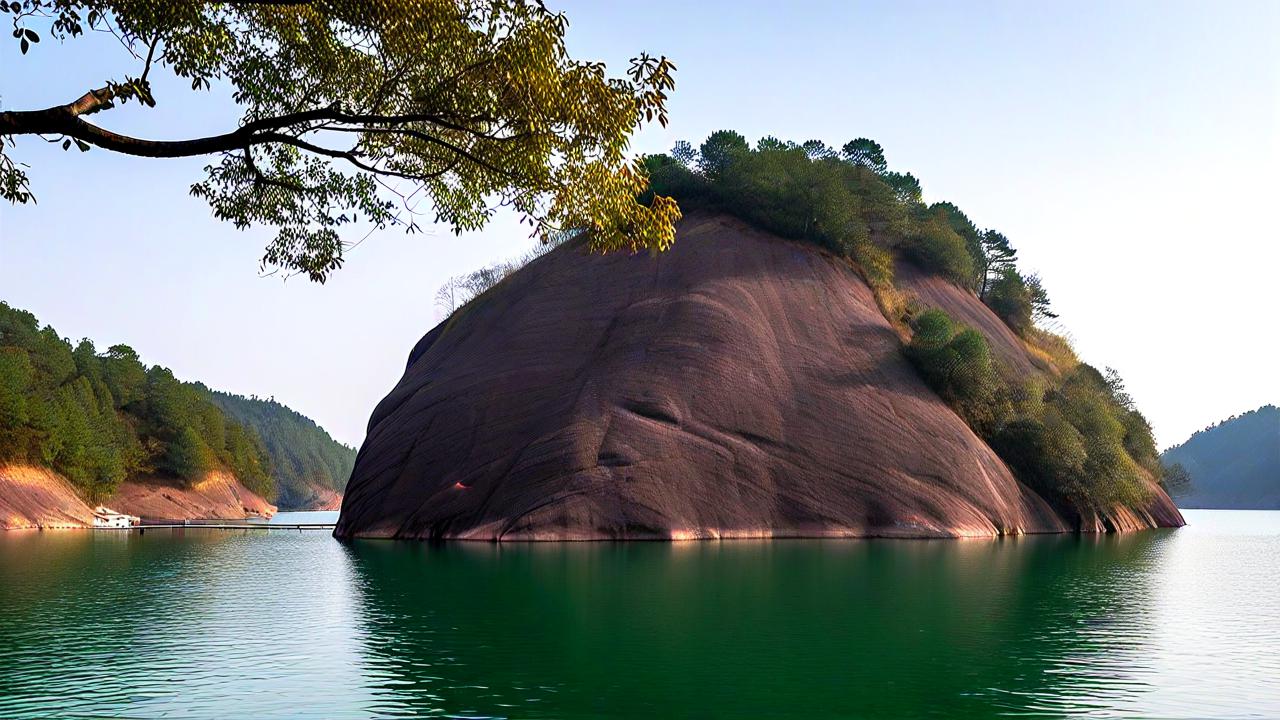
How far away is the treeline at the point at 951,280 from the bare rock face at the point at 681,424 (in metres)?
2.67

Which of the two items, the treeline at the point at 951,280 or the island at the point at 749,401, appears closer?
the island at the point at 749,401

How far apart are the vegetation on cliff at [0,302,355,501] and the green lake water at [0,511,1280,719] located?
50.8m

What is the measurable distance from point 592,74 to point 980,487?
4713cm

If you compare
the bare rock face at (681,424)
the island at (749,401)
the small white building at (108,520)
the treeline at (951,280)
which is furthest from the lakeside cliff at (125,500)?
the treeline at (951,280)

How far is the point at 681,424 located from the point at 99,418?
244ft

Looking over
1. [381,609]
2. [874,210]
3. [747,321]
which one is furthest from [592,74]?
[874,210]

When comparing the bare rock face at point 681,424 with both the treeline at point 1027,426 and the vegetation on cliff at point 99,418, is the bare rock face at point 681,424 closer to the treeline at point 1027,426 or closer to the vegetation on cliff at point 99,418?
the treeline at point 1027,426

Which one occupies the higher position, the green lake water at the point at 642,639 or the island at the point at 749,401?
the island at the point at 749,401

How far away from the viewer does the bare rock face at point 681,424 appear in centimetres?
5428

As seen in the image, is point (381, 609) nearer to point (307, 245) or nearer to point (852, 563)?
point (307, 245)

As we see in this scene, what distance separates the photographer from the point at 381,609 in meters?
25.8

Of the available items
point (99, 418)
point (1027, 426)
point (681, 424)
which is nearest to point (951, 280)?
point (1027, 426)

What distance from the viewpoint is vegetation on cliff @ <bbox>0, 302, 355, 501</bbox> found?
84.1 meters

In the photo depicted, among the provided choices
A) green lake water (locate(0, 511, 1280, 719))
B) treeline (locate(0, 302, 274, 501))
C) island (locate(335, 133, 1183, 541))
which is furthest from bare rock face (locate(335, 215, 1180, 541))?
treeline (locate(0, 302, 274, 501))
